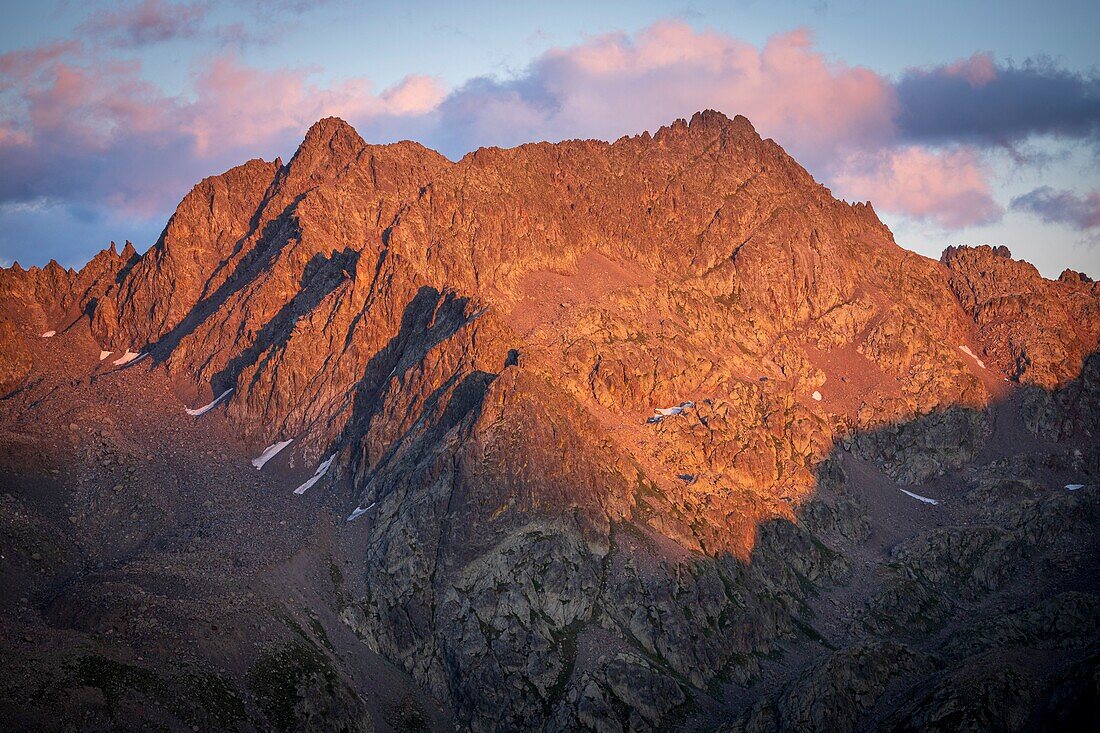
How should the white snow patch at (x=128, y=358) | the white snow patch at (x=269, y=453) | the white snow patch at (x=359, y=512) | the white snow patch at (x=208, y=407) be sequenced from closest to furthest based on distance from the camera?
the white snow patch at (x=359, y=512) → the white snow patch at (x=269, y=453) → the white snow patch at (x=208, y=407) → the white snow patch at (x=128, y=358)

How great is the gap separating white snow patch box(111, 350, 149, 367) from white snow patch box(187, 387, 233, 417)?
86.1 feet

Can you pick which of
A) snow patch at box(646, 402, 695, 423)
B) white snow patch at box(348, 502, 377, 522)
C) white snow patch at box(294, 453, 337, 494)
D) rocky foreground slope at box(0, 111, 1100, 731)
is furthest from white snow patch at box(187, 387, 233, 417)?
snow patch at box(646, 402, 695, 423)

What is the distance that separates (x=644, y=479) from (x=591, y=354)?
31133 millimetres

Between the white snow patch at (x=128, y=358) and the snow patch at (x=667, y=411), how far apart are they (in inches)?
4220

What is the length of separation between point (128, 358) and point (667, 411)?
114 m

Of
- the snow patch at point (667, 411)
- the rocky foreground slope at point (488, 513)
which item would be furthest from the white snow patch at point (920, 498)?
the snow patch at point (667, 411)

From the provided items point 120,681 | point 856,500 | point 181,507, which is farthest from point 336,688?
point 856,500

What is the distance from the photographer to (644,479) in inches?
5832

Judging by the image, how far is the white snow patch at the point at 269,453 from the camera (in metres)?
155

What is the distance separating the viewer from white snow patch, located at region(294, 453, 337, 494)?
148 m

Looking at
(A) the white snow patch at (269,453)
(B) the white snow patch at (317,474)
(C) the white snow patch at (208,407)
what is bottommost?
(B) the white snow patch at (317,474)

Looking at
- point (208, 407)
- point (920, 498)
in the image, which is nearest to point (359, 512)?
point (208, 407)

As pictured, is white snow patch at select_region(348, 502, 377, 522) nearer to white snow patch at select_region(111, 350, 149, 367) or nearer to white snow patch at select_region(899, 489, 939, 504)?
white snow patch at select_region(111, 350, 149, 367)

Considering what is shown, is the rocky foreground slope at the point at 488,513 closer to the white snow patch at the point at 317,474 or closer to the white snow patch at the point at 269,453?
the white snow patch at the point at 269,453
